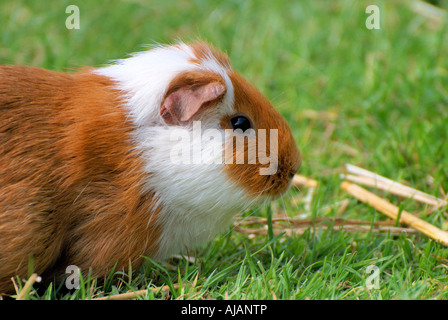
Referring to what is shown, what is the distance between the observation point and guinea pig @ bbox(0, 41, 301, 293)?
3252 mm

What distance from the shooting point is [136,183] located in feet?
11.0

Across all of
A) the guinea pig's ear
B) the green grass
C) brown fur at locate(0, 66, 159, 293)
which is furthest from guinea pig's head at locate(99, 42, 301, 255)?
the green grass

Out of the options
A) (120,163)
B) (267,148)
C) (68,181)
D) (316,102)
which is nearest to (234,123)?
(267,148)

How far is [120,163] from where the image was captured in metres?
3.37

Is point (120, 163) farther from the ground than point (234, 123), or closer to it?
closer to it

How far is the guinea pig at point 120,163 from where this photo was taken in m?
3.25

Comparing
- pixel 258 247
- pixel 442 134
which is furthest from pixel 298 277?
pixel 442 134

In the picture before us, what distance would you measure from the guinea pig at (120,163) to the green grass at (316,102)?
255 millimetres

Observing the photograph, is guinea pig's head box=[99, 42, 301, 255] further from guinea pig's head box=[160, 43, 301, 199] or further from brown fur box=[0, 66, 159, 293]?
brown fur box=[0, 66, 159, 293]

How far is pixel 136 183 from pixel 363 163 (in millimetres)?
2609

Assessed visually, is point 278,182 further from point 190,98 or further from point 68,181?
point 68,181

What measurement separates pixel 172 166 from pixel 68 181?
0.58 metres

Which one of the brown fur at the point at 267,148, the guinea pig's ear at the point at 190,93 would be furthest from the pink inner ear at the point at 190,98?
the brown fur at the point at 267,148
